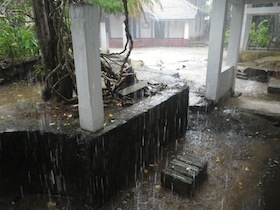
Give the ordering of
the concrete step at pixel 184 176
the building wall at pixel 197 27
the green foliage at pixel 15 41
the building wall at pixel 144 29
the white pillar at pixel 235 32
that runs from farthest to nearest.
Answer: the building wall at pixel 197 27 < the building wall at pixel 144 29 < the white pillar at pixel 235 32 < the green foliage at pixel 15 41 < the concrete step at pixel 184 176

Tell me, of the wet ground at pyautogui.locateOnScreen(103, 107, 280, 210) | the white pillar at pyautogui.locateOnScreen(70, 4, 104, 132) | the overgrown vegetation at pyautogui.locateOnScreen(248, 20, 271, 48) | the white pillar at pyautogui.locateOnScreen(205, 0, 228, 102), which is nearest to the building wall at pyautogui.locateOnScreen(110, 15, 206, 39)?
the overgrown vegetation at pyautogui.locateOnScreen(248, 20, 271, 48)

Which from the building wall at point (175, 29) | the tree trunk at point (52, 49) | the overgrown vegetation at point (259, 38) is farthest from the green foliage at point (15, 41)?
the building wall at point (175, 29)

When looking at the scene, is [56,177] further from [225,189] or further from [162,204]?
[225,189]

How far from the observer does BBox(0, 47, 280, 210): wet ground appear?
4082mm

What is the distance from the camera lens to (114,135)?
3.93 metres

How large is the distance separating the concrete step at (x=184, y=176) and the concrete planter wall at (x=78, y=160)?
732 millimetres

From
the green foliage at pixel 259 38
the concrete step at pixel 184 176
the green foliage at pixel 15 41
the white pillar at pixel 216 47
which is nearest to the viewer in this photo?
the concrete step at pixel 184 176

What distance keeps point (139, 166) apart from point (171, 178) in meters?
0.86

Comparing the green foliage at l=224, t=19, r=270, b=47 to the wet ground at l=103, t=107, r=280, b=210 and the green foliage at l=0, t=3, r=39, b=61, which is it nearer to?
the wet ground at l=103, t=107, r=280, b=210

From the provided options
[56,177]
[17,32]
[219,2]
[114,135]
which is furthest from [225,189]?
[17,32]

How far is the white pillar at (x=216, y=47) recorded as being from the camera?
690cm

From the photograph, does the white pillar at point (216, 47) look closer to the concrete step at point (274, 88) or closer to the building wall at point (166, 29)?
the concrete step at point (274, 88)

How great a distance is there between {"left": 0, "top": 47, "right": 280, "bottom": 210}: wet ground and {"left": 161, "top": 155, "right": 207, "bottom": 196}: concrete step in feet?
0.38

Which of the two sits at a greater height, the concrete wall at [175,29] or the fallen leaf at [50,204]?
the concrete wall at [175,29]
